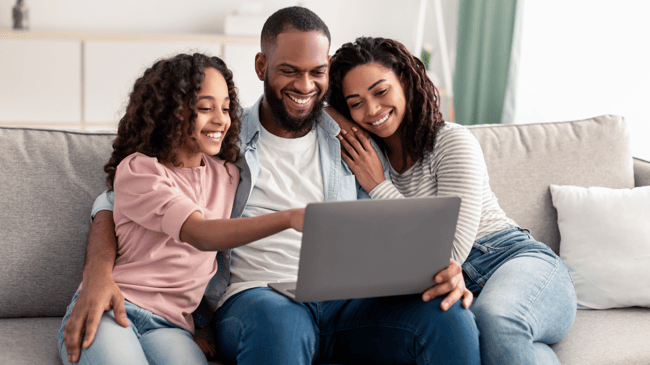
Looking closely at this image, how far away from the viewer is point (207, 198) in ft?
4.71

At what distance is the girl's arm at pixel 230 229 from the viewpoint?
1.21 metres

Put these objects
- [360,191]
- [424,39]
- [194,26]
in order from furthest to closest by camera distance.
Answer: [424,39] → [194,26] → [360,191]

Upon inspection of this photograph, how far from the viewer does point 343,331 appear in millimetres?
1395

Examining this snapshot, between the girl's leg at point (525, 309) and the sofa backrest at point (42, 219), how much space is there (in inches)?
38.8

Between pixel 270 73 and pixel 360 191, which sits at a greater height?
pixel 270 73

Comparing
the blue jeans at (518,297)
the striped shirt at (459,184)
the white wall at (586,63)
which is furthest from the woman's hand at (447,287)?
the white wall at (586,63)

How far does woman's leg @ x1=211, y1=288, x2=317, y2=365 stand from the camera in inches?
47.1

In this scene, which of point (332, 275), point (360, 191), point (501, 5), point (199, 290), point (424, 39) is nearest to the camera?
point (332, 275)

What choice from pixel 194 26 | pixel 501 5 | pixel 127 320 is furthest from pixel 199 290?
pixel 194 26

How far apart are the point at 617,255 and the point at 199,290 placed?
3.73 ft

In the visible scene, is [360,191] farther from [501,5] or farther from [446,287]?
[501,5]

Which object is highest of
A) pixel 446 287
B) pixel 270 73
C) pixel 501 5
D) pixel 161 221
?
pixel 501 5

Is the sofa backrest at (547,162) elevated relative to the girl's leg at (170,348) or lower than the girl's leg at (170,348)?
elevated

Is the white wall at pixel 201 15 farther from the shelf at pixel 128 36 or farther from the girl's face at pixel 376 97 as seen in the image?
the girl's face at pixel 376 97
